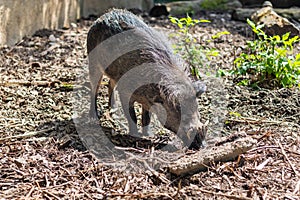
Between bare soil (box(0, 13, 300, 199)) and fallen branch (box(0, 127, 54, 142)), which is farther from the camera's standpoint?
fallen branch (box(0, 127, 54, 142))

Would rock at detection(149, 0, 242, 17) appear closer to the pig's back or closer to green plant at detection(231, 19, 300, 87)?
green plant at detection(231, 19, 300, 87)

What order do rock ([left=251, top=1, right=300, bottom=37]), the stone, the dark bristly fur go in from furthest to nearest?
rock ([left=251, top=1, right=300, bottom=37]) < the stone < the dark bristly fur

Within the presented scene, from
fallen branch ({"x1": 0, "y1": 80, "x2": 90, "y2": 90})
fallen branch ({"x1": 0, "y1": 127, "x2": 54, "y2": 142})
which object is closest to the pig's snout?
fallen branch ({"x1": 0, "y1": 127, "x2": 54, "y2": 142})

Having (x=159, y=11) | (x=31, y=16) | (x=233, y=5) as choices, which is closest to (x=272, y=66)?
(x=31, y=16)

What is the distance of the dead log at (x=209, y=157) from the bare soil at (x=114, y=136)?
0.05m

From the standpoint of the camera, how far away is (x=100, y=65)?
581 cm

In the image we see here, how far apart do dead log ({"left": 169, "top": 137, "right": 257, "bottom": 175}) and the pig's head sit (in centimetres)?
40

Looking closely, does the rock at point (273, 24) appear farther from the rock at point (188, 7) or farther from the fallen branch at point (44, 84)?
the fallen branch at point (44, 84)

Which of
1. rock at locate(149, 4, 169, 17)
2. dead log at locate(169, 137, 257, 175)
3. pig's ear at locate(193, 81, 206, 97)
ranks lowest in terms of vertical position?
rock at locate(149, 4, 169, 17)

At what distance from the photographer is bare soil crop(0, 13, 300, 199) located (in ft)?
13.5

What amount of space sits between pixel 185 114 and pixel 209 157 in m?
0.81

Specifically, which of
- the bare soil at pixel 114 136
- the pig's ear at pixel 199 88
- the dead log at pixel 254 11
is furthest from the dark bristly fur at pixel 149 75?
the dead log at pixel 254 11

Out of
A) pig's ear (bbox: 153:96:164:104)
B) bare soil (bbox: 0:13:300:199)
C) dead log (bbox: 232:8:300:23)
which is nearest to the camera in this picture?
bare soil (bbox: 0:13:300:199)

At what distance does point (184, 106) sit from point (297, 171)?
128 cm
